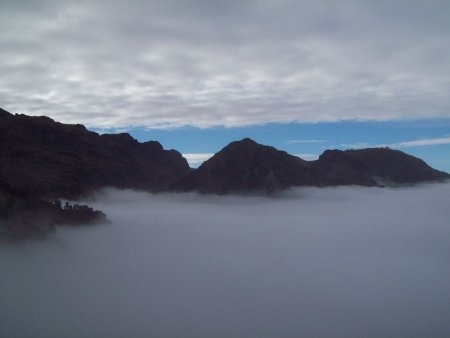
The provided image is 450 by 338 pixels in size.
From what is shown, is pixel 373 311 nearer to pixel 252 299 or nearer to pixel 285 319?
pixel 285 319

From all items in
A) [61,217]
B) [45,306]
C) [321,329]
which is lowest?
[321,329]

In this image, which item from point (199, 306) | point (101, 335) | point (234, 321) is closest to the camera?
point (101, 335)

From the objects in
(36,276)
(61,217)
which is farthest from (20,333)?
(61,217)

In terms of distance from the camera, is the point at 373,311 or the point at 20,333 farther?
the point at 373,311

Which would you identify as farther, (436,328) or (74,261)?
(74,261)

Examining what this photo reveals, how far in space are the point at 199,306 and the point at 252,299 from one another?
27.1 metres

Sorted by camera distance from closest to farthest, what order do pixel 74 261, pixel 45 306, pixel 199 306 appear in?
pixel 45 306 < pixel 199 306 < pixel 74 261

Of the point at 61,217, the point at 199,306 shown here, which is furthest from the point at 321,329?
the point at 61,217

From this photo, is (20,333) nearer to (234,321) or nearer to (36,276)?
(36,276)

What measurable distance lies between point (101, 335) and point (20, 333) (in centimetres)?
2021

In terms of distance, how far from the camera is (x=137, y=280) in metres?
190

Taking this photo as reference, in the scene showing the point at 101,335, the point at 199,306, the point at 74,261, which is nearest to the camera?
the point at 101,335

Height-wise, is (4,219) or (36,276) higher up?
(4,219)

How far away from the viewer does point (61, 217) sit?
169125 millimetres
